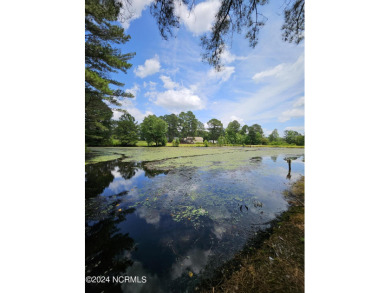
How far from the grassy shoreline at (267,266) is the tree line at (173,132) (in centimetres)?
1133

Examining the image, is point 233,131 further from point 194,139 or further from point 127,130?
point 127,130

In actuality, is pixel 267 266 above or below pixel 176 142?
below

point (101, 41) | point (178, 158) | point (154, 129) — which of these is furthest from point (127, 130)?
point (101, 41)

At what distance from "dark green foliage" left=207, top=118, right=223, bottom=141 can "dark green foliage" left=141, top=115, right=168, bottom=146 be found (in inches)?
247

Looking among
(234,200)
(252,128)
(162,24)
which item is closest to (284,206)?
(234,200)

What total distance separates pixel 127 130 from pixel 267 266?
21.6m

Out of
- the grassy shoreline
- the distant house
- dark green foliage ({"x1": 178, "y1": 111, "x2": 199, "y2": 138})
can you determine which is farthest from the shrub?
the grassy shoreline

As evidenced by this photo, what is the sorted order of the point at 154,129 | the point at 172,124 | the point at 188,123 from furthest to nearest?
the point at 172,124 < the point at 154,129 < the point at 188,123

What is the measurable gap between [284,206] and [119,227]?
3776 mm

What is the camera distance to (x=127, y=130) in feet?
63.6

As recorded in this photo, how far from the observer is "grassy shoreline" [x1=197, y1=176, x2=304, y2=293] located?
134 cm

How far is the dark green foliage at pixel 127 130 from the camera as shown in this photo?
18578 mm

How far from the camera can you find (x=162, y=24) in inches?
104

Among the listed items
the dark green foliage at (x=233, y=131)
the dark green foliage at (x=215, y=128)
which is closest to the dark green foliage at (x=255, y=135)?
the dark green foliage at (x=233, y=131)
